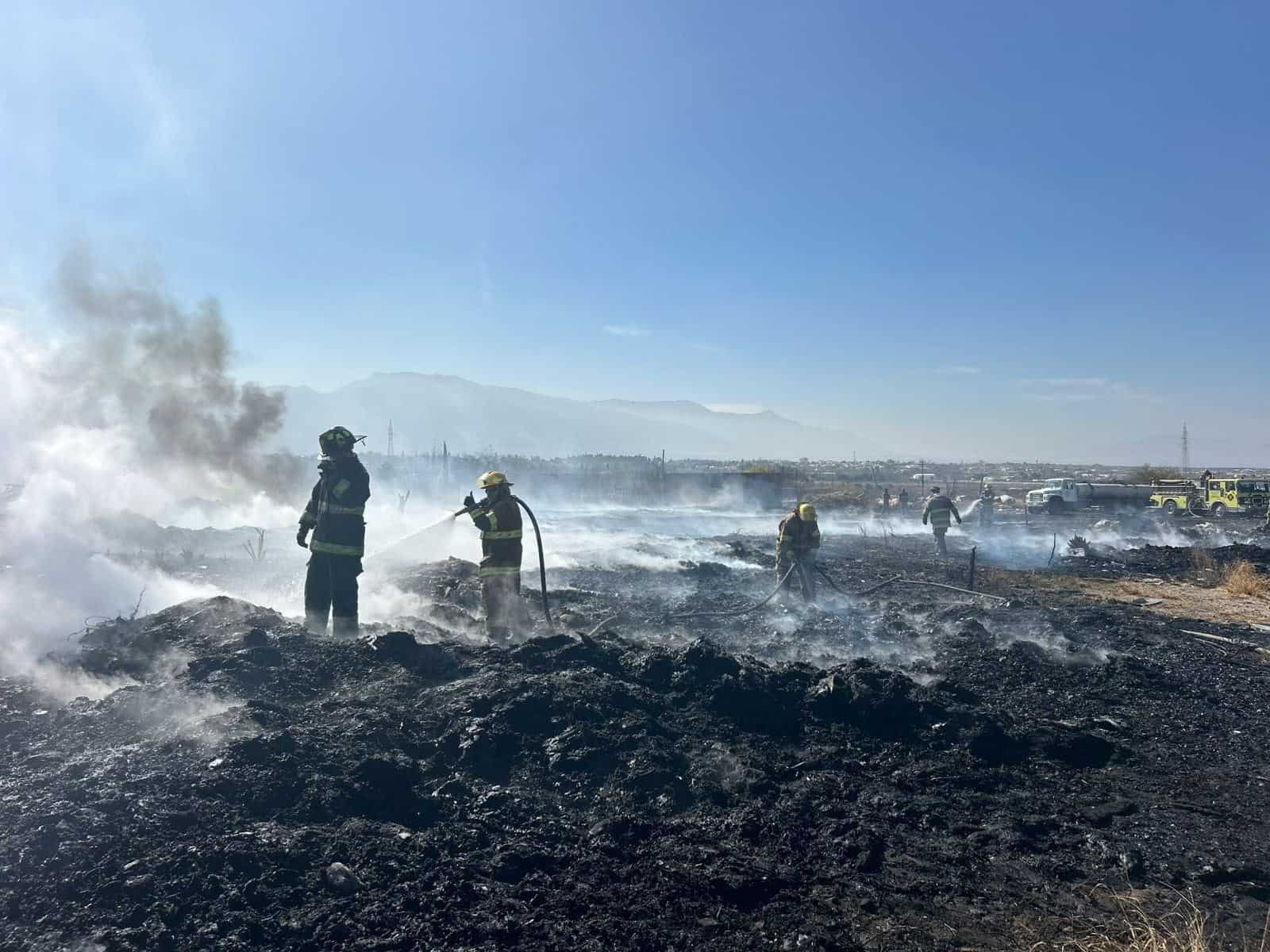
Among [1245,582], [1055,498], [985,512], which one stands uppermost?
[1055,498]

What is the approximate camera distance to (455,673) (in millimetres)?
6742

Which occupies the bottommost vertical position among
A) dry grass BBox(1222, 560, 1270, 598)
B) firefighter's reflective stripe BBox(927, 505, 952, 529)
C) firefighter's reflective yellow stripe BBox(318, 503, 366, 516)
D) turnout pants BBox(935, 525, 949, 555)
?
dry grass BBox(1222, 560, 1270, 598)

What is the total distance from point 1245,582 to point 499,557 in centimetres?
1485

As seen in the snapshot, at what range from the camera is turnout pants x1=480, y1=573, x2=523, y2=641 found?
27.8 ft

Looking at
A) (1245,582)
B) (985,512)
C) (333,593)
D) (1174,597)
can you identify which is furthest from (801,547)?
(985,512)

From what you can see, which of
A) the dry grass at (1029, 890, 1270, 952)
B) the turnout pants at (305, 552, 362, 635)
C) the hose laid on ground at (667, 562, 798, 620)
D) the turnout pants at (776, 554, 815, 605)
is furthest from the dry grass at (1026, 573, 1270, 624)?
the turnout pants at (305, 552, 362, 635)

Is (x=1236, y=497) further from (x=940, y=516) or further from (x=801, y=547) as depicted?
(x=801, y=547)

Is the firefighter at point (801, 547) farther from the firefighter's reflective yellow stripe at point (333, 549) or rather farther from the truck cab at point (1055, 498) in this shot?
the truck cab at point (1055, 498)

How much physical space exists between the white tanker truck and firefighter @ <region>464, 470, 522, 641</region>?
31.9 meters

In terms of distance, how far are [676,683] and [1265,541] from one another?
26.4 m

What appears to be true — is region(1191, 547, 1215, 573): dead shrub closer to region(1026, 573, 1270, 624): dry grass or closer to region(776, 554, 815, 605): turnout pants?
region(1026, 573, 1270, 624): dry grass

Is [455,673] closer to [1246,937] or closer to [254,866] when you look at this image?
[254,866]

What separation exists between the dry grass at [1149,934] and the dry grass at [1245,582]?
1382 centimetres

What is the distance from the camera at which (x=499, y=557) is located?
8430mm
